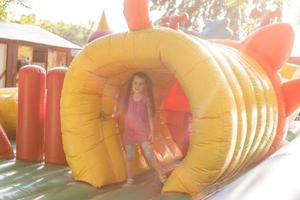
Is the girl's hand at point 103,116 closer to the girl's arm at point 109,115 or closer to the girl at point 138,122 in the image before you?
the girl's arm at point 109,115

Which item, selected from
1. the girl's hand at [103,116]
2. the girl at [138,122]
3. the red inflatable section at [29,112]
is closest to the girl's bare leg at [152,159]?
the girl at [138,122]

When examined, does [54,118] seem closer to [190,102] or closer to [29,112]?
[29,112]

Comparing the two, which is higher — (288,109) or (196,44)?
(196,44)

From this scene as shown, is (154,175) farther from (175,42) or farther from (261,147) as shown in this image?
(175,42)

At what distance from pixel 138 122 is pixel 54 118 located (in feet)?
3.38

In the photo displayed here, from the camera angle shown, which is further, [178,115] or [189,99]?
[178,115]

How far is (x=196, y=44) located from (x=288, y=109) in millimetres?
1737

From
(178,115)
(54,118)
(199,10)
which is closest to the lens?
(54,118)

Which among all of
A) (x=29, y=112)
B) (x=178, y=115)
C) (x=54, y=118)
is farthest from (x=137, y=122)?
(x=29, y=112)

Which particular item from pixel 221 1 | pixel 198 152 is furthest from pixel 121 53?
pixel 221 1

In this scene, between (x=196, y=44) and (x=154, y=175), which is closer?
(x=196, y=44)

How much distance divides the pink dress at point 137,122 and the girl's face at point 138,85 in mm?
73

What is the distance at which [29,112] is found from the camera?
4605 millimetres

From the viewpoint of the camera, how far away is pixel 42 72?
466cm
